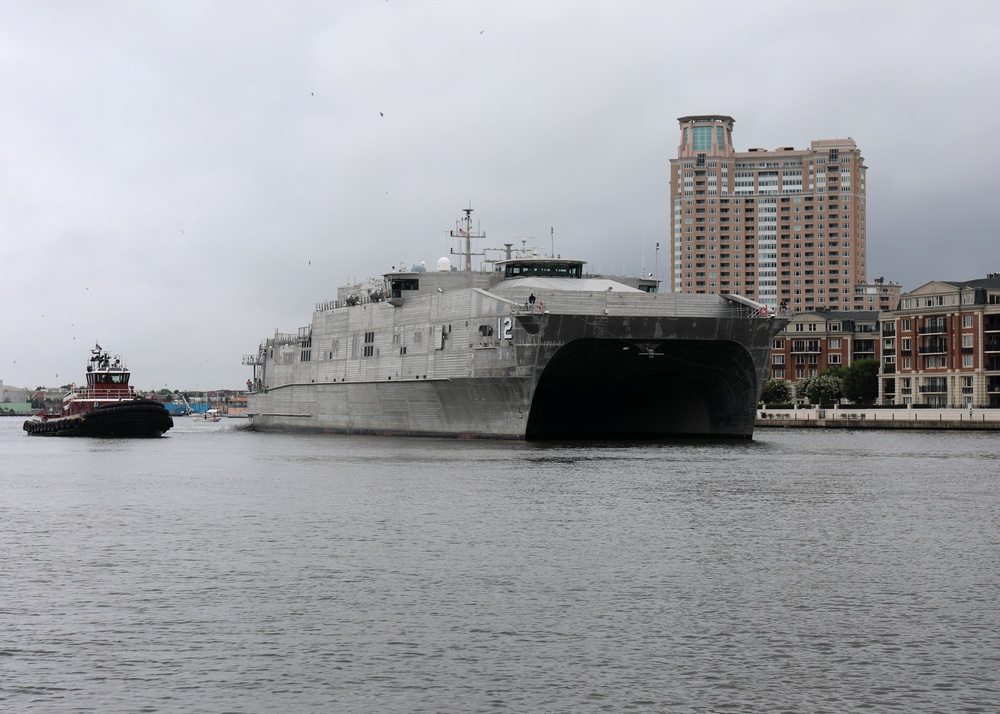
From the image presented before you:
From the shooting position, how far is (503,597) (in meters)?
20.1

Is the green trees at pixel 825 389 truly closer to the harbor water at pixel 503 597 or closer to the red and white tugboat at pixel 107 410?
the red and white tugboat at pixel 107 410

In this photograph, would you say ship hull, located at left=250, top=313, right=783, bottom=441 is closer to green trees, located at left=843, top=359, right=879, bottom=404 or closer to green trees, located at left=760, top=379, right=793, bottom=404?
green trees, located at left=843, top=359, right=879, bottom=404

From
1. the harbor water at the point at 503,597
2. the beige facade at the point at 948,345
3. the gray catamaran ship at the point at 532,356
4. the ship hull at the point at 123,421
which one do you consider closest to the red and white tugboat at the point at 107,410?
the ship hull at the point at 123,421

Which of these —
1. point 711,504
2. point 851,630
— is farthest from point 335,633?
point 711,504

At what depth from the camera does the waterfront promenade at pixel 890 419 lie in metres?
92.4

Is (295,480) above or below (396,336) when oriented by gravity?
below

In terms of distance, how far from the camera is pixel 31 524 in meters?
30.2

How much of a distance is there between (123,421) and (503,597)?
66.9 meters

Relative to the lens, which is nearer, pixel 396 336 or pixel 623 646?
pixel 623 646

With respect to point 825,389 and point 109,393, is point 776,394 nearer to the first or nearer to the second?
point 825,389

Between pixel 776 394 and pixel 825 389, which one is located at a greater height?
pixel 825 389

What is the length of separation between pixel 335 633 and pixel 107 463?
39.1m

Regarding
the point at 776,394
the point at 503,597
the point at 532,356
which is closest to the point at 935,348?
the point at 776,394

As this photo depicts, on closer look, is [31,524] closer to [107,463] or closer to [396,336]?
[107,463]
